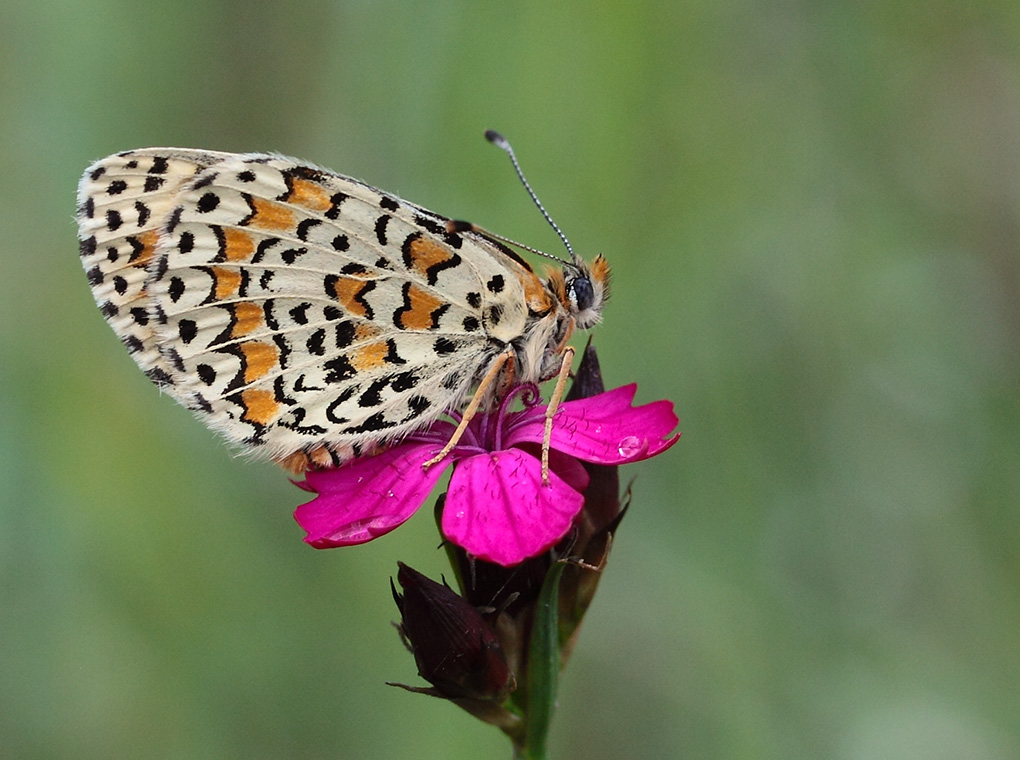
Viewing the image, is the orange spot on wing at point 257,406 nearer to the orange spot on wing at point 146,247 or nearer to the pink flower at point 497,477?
the pink flower at point 497,477

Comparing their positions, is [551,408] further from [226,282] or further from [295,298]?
[226,282]

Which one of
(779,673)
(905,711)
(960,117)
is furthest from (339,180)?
(960,117)

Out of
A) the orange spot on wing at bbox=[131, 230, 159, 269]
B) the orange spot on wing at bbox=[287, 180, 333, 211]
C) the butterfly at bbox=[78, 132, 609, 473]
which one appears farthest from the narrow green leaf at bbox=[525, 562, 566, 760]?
the orange spot on wing at bbox=[131, 230, 159, 269]

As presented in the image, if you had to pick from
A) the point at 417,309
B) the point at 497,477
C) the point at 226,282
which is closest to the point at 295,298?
the point at 226,282

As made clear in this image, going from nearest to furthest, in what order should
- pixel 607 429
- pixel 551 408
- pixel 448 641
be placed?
pixel 448 641 → pixel 551 408 → pixel 607 429

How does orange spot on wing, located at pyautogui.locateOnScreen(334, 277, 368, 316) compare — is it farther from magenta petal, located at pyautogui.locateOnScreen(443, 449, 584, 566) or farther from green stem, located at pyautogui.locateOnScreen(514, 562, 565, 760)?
green stem, located at pyautogui.locateOnScreen(514, 562, 565, 760)

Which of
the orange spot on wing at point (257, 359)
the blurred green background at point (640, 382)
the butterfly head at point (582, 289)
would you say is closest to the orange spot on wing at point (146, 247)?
the orange spot on wing at point (257, 359)
